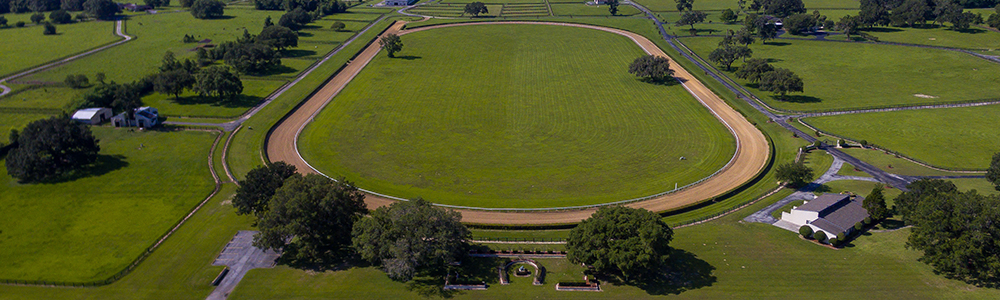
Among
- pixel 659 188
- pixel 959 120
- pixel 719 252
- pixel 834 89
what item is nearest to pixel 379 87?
pixel 659 188

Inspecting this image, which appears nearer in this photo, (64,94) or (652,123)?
(652,123)

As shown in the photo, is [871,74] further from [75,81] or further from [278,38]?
[75,81]

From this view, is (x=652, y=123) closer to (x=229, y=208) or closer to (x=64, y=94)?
(x=229, y=208)

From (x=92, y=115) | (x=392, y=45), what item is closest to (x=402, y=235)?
(x=92, y=115)

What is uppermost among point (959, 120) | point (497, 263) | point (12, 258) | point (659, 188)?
point (959, 120)

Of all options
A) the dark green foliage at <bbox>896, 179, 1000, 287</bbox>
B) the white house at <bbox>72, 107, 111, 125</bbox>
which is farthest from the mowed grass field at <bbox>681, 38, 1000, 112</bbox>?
the white house at <bbox>72, 107, 111, 125</bbox>

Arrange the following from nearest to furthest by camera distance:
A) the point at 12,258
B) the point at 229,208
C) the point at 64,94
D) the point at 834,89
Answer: the point at 12,258 → the point at 229,208 → the point at 64,94 → the point at 834,89

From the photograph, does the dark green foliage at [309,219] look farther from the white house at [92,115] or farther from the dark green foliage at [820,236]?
the white house at [92,115]
